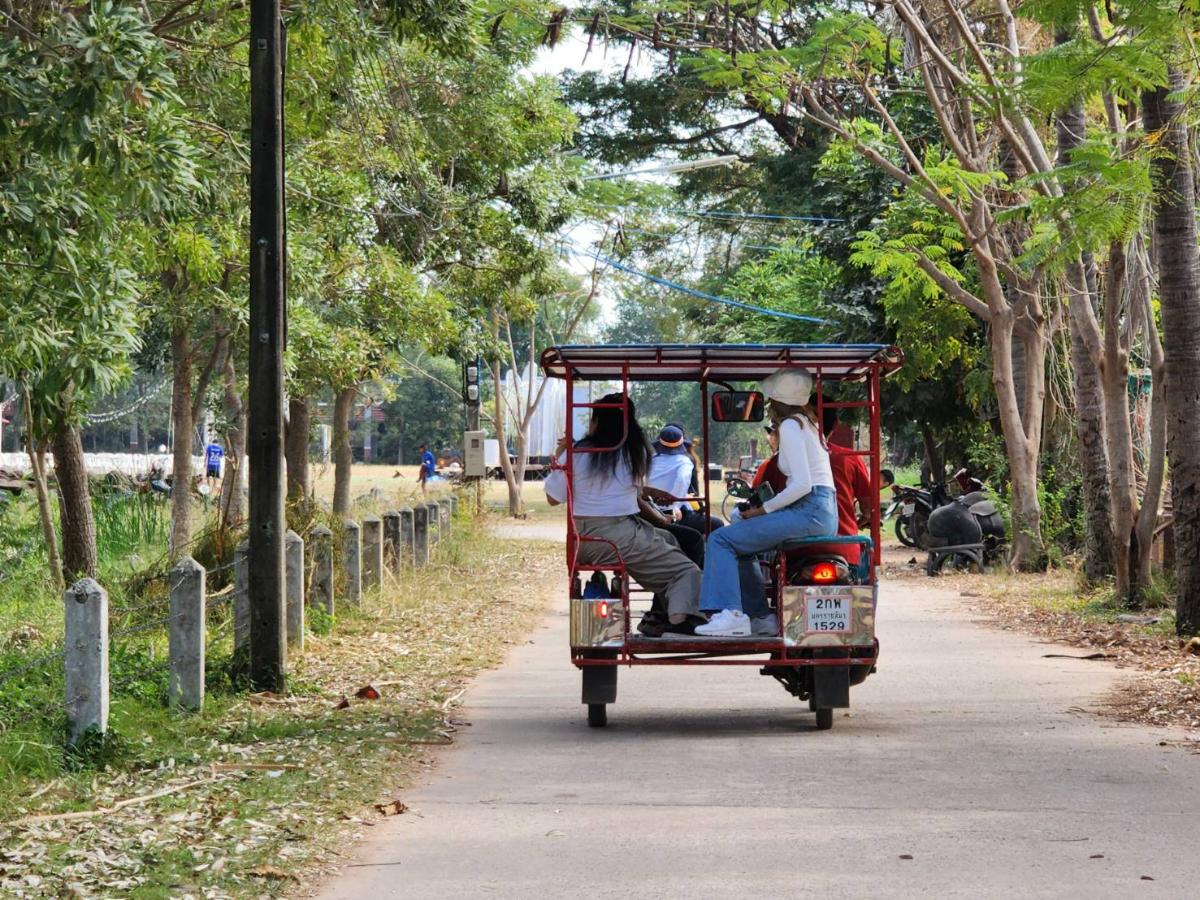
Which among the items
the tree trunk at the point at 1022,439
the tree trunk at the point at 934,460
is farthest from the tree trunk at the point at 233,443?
the tree trunk at the point at 934,460

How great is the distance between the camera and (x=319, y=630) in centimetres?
1479

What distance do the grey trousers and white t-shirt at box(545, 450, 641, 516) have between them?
57 mm

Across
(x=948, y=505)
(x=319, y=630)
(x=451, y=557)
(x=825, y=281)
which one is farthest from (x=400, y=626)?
(x=825, y=281)

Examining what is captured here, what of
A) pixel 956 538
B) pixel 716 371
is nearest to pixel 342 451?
pixel 956 538

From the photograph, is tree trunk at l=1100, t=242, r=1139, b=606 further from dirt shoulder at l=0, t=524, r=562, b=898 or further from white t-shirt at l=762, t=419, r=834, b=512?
white t-shirt at l=762, t=419, r=834, b=512

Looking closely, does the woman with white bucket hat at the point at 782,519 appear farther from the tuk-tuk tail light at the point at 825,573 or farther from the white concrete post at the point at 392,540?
the white concrete post at the point at 392,540

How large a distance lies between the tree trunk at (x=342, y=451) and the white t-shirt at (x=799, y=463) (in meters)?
16.1

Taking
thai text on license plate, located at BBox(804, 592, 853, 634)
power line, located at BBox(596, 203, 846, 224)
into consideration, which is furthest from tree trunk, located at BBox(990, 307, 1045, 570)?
thai text on license plate, located at BBox(804, 592, 853, 634)

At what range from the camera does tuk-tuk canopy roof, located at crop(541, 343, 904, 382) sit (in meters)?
10.5

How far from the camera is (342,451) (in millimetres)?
27375

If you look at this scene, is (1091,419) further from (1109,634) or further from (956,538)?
(956,538)

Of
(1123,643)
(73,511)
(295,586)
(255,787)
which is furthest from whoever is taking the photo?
(73,511)

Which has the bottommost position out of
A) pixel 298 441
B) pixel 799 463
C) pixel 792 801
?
pixel 792 801

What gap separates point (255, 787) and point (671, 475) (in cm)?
459
